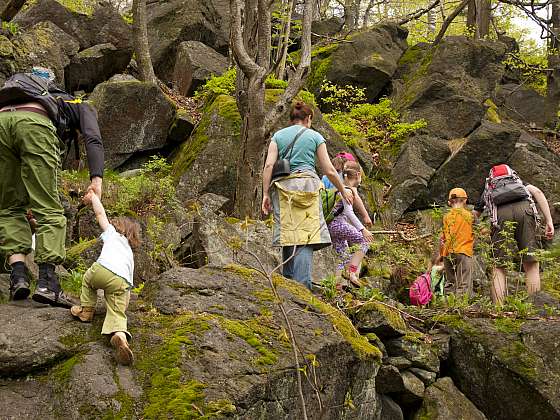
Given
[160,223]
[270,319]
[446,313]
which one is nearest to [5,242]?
[270,319]

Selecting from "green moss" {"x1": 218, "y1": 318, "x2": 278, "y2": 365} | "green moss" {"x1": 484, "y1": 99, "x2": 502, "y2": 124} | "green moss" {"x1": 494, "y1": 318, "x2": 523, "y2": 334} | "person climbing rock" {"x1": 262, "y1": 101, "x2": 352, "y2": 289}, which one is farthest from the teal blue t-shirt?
"green moss" {"x1": 484, "y1": 99, "x2": 502, "y2": 124}

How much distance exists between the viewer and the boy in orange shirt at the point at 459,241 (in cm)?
772

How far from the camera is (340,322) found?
5156 millimetres

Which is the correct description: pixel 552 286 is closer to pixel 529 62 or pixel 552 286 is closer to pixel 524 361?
pixel 524 361

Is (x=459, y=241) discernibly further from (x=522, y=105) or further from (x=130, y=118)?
(x=522, y=105)

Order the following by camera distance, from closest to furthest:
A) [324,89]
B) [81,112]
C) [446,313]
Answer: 1. [81,112]
2. [446,313]
3. [324,89]

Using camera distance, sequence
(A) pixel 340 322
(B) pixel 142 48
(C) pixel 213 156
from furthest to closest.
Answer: (B) pixel 142 48
(C) pixel 213 156
(A) pixel 340 322

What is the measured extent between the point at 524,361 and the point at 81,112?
4781 mm

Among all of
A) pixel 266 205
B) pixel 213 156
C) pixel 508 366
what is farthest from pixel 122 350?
pixel 213 156

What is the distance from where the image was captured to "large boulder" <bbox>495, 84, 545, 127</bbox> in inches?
770

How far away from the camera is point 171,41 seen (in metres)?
18.0

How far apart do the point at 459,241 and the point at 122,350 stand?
5.18 metres

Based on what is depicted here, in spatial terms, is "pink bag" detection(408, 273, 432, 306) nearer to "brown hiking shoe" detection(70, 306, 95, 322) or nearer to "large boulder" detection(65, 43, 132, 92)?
"brown hiking shoe" detection(70, 306, 95, 322)

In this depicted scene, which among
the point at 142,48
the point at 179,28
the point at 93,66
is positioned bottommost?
Answer: the point at 93,66
